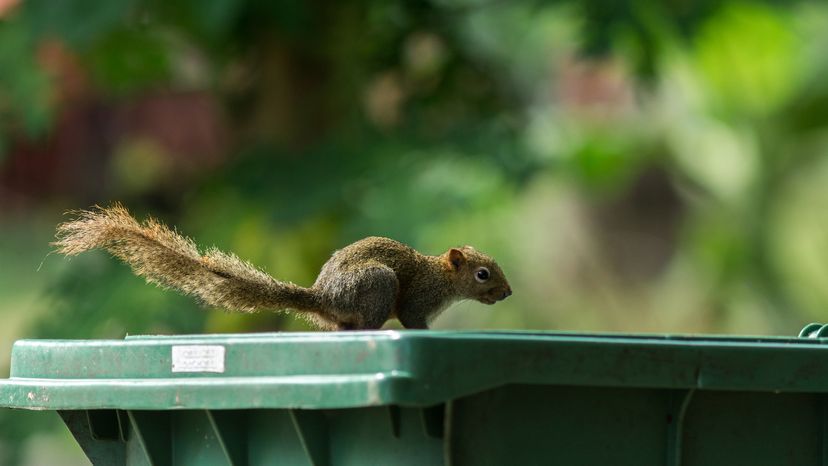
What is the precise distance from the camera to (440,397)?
2.30m

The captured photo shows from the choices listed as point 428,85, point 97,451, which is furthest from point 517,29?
point 97,451

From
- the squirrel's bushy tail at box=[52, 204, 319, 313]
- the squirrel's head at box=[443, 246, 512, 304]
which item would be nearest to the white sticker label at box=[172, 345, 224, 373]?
the squirrel's bushy tail at box=[52, 204, 319, 313]

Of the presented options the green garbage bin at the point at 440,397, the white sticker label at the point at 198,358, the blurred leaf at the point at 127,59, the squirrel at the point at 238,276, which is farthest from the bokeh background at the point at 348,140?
the white sticker label at the point at 198,358

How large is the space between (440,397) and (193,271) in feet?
3.53

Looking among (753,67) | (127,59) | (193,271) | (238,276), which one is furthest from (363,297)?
(753,67)

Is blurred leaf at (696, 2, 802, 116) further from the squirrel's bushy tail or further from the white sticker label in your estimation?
the white sticker label

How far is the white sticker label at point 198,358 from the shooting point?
2.60 m

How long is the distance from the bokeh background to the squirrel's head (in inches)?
28.4

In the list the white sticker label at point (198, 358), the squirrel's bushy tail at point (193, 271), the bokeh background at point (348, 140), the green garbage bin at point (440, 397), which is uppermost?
the bokeh background at point (348, 140)

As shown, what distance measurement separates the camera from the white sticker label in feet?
8.54

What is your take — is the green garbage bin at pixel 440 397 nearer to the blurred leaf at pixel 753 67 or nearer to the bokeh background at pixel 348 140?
the bokeh background at pixel 348 140

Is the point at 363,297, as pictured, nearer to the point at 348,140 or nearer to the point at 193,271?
the point at 193,271

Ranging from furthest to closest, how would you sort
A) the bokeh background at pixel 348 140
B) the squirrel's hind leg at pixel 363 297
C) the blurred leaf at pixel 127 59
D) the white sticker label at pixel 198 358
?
the blurred leaf at pixel 127 59
the bokeh background at pixel 348 140
the squirrel's hind leg at pixel 363 297
the white sticker label at pixel 198 358

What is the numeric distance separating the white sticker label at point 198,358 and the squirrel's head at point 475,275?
43.8 inches
